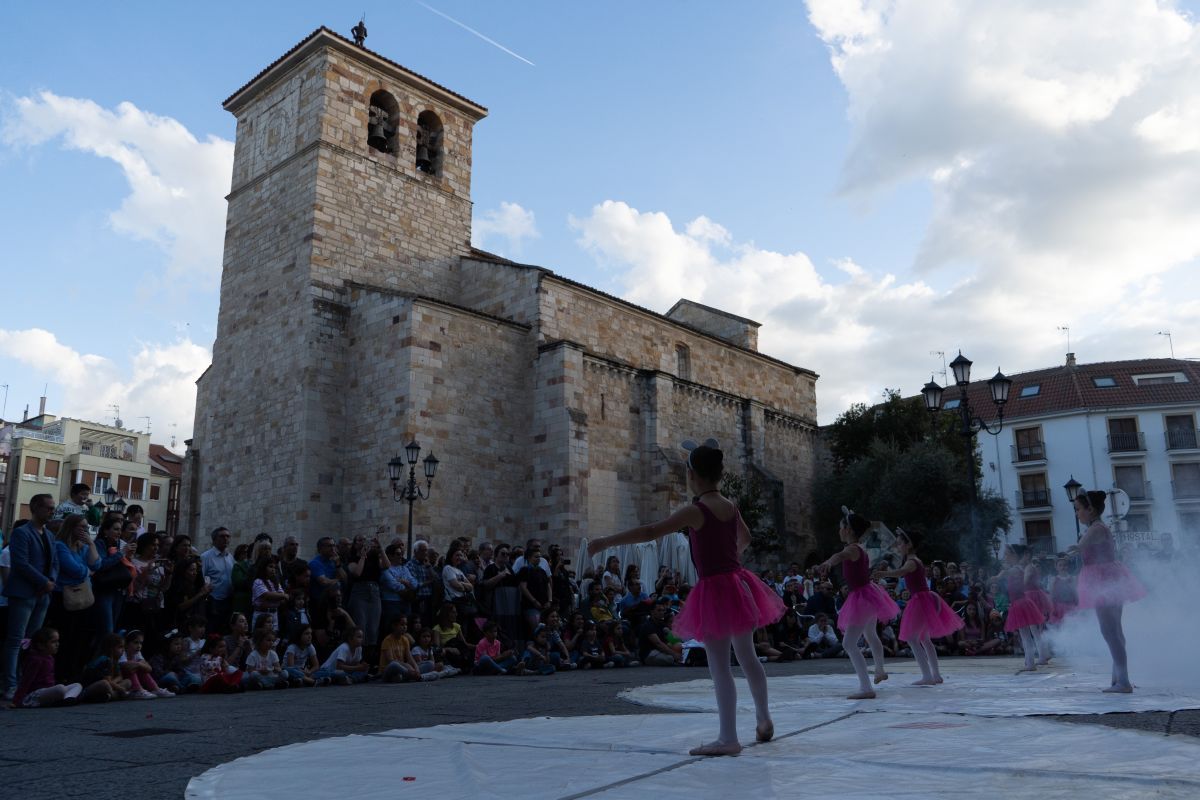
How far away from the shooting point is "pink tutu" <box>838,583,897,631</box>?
25.5ft

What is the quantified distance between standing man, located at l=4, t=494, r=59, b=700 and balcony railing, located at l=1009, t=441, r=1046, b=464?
4373 centimetres

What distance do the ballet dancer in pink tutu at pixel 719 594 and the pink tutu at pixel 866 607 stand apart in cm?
313

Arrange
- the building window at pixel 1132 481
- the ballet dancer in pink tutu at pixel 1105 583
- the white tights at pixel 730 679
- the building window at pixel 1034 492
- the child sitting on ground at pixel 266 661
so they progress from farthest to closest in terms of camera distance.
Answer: the building window at pixel 1034 492 < the building window at pixel 1132 481 < the child sitting on ground at pixel 266 661 < the ballet dancer in pink tutu at pixel 1105 583 < the white tights at pixel 730 679

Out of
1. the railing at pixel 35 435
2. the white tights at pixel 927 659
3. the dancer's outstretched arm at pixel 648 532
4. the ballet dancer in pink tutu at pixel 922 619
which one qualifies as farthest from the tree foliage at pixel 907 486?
the railing at pixel 35 435

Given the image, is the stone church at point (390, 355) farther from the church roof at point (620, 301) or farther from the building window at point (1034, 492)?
the building window at point (1034, 492)

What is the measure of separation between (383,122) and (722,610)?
25.6 meters

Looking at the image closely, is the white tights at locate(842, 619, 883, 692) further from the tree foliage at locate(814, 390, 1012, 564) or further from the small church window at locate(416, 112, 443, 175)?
the small church window at locate(416, 112, 443, 175)

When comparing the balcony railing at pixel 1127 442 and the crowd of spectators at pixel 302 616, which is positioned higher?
the balcony railing at pixel 1127 442

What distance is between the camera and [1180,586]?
29.4ft

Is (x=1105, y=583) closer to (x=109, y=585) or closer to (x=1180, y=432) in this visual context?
(x=109, y=585)

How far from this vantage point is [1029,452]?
4378cm

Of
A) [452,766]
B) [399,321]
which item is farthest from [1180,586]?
[399,321]

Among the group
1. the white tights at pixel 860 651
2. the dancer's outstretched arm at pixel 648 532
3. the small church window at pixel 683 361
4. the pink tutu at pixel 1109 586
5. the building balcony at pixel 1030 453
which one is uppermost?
the small church window at pixel 683 361

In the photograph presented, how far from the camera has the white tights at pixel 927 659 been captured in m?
8.39
